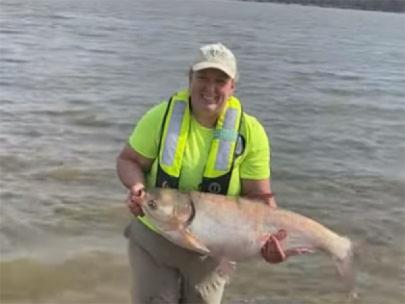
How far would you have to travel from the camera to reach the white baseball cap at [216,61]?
198 inches

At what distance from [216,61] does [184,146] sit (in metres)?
0.55

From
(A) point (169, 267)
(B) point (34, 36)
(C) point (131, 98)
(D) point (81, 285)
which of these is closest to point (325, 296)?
(D) point (81, 285)

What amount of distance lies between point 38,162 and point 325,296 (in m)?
5.47

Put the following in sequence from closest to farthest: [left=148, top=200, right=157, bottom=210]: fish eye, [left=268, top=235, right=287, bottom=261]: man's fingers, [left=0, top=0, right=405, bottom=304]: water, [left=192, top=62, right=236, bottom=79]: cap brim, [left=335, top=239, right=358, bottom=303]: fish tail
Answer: [left=148, top=200, right=157, bottom=210]: fish eye, [left=192, top=62, right=236, bottom=79]: cap brim, [left=268, top=235, right=287, bottom=261]: man's fingers, [left=335, top=239, right=358, bottom=303]: fish tail, [left=0, top=0, right=405, bottom=304]: water

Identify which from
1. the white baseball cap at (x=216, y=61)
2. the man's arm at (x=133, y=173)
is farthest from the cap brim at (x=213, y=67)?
the man's arm at (x=133, y=173)

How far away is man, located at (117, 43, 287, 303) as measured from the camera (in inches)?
201

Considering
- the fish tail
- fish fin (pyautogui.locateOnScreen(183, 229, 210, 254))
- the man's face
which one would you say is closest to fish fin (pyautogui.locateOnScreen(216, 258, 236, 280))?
fish fin (pyautogui.locateOnScreen(183, 229, 210, 254))

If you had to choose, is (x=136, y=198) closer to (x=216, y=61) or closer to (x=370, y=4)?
(x=216, y=61)

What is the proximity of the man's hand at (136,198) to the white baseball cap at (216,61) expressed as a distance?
2.55 ft

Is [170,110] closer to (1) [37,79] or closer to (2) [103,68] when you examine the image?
(1) [37,79]

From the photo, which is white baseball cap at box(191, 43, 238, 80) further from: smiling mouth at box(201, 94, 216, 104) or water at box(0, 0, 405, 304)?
water at box(0, 0, 405, 304)

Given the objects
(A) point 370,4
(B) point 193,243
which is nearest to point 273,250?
(B) point 193,243

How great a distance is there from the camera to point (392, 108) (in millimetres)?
21781

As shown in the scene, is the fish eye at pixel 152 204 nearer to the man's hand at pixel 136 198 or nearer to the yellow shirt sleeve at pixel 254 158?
the man's hand at pixel 136 198
